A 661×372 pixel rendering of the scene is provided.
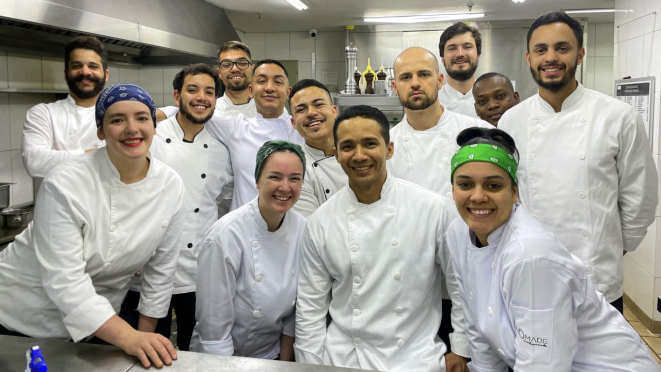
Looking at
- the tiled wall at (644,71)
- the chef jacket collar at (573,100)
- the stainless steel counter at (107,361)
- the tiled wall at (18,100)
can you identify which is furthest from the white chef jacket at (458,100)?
the tiled wall at (18,100)

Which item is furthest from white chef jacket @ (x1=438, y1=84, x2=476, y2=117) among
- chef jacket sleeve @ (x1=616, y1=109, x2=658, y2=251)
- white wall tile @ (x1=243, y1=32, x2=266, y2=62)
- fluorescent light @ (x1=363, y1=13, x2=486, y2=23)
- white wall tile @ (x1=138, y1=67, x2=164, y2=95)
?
white wall tile @ (x1=243, y1=32, x2=266, y2=62)

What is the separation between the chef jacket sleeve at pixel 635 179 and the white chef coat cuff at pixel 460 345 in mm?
849

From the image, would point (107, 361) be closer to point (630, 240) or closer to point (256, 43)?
point (630, 240)

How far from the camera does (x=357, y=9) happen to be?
17.6ft

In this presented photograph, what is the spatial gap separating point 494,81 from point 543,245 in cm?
146

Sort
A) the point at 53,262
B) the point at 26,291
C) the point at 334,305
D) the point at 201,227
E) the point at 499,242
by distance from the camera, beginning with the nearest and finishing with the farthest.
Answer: the point at 499,242 → the point at 53,262 → the point at 26,291 → the point at 334,305 → the point at 201,227

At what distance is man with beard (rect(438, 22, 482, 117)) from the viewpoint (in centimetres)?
283

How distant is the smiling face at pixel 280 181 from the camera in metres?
1.87

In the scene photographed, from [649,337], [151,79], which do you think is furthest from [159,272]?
[151,79]

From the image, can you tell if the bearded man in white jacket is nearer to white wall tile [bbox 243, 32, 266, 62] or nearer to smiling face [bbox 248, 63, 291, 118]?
smiling face [bbox 248, 63, 291, 118]

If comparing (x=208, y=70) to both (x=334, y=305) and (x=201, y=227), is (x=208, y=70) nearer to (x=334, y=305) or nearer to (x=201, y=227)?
(x=201, y=227)

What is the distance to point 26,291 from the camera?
1731 millimetres

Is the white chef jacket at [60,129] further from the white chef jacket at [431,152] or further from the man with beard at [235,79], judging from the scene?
the white chef jacket at [431,152]

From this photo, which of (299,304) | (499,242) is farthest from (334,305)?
(499,242)
